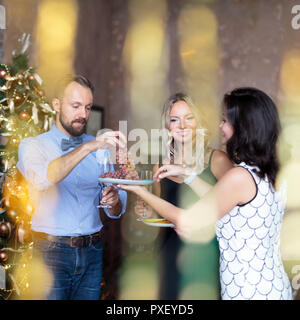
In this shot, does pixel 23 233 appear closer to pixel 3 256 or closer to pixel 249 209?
pixel 3 256

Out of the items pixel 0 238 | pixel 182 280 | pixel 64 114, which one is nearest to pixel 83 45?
pixel 64 114

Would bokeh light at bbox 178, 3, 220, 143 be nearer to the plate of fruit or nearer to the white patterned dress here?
the plate of fruit

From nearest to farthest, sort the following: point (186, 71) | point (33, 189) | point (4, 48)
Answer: point (33, 189) → point (4, 48) → point (186, 71)

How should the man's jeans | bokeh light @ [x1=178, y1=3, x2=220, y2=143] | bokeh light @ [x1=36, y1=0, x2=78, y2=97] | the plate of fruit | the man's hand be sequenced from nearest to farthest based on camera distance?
the plate of fruit
the man's jeans
the man's hand
bokeh light @ [x1=36, y1=0, x2=78, y2=97]
bokeh light @ [x1=178, y1=3, x2=220, y2=143]

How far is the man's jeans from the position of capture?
1.51m

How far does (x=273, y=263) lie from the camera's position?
49.0 inches

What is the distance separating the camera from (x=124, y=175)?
1.47 metres

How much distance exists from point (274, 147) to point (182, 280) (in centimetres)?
74

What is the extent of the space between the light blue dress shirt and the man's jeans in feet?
0.22

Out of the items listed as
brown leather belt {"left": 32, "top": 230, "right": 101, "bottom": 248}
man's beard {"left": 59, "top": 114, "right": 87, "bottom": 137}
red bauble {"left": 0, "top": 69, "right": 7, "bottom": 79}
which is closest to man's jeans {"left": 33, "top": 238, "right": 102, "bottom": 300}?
brown leather belt {"left": 32, "top": 230, "right": 101, "bottom": 248}

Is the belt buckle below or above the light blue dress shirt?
below

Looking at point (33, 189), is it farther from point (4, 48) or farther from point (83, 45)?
point (83, 45)

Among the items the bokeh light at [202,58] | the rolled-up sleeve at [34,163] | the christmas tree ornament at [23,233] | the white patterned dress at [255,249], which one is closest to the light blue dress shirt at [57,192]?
the rolled-up sleeve at [34,163]

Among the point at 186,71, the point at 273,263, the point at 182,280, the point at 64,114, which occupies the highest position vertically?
the point at 186,71
